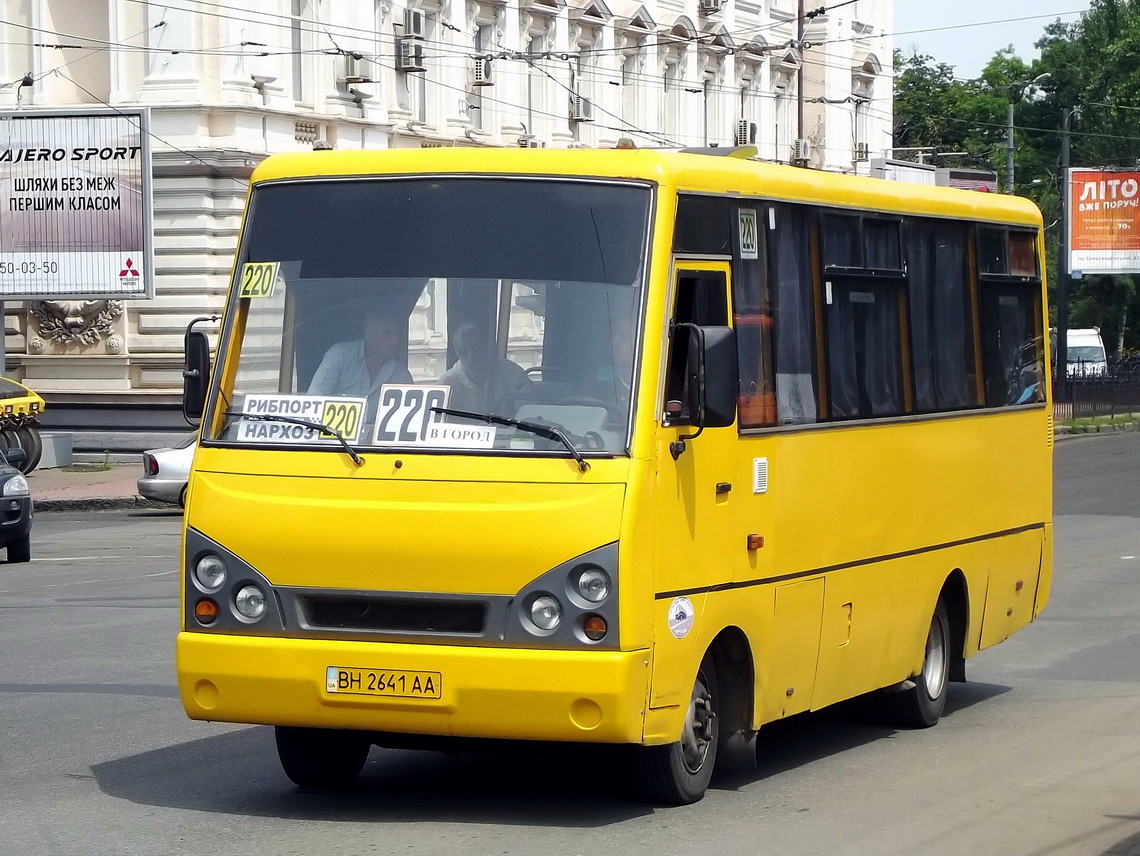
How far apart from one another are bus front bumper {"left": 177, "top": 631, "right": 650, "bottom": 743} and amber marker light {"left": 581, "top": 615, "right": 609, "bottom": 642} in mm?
56

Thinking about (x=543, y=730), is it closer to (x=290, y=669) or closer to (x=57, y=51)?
(x=290, y=669)

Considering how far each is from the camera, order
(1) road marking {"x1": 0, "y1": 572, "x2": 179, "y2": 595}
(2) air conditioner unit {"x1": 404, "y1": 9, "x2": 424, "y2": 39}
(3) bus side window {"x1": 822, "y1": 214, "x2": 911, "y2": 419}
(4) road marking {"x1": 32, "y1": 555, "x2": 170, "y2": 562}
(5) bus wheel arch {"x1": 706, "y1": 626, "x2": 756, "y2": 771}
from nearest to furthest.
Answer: (5) bus wheel arch {"x1": 706, "y1": 626, "x2": 756, "y2": 771} → (3) bus side window {"x1": 822, "y1": 214, "x2": 911, "y2": 419} → (1) road marking {"x1": 0, "y1": 572, "x2": 179, "y2": 595} → (4) road marking {"x1": 32, "y1": 555, "x2": 170, "y2": 562} → (2) air conditioner unit {"x1": 404, "y1": 9, "x2": 424, "y2": 39}

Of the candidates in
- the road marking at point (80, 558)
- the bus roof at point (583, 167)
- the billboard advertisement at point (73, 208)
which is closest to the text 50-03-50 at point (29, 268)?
the billboard advertisement at point (73, 208)

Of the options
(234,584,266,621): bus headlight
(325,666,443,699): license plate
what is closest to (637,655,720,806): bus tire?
(325,666,443,699): license plate

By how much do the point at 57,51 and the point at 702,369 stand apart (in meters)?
33.2

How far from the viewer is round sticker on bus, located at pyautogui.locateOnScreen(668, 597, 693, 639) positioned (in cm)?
734

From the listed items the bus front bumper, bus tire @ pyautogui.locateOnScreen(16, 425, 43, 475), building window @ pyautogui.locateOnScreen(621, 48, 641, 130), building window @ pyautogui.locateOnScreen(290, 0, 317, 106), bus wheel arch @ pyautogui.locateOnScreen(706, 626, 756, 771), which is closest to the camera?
the bus front bumper

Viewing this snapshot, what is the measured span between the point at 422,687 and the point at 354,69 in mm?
32794

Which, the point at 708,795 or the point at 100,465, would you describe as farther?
the point at 100,465

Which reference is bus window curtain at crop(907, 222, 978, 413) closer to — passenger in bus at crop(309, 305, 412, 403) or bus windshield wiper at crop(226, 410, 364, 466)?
passenger in bus at crop(309, 305, 412, 403)

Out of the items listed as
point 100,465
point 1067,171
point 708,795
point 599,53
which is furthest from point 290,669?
point 1067,171

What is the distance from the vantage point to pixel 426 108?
1641 inches

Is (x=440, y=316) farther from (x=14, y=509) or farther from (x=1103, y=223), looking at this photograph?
(x=1103, y=223)

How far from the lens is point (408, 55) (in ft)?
132
